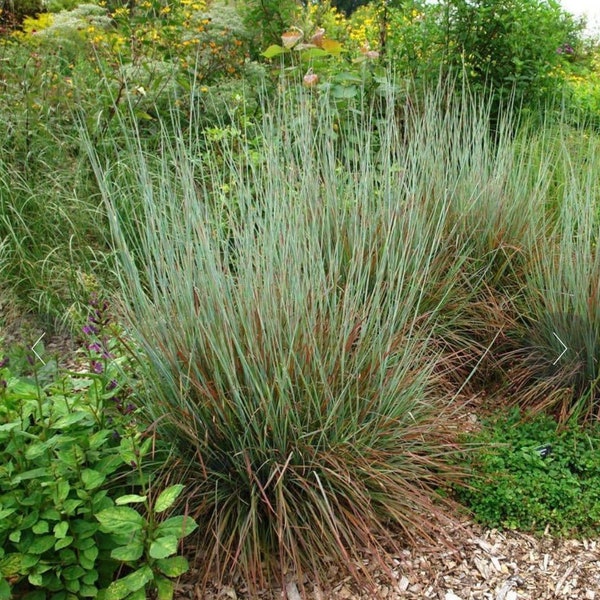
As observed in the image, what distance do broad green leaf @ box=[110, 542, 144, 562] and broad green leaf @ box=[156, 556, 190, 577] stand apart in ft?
0.33

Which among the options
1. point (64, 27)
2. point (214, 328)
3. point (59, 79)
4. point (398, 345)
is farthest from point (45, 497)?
point (64, 27)

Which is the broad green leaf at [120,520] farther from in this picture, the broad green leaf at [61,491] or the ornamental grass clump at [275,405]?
the ornamental grass clump at [275,405]

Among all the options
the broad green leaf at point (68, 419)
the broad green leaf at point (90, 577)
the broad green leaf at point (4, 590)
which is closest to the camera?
the broad green leaf at point (4, 590)

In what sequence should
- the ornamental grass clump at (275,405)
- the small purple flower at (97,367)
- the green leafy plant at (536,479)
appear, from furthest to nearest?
the green leafy plant at (536,479), the small purple flower at (97,367), the ornamental grass clump at (275,405)

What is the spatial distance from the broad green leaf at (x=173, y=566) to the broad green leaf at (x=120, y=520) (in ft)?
0.52

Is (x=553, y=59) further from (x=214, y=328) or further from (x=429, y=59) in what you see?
(x=214, y=328)

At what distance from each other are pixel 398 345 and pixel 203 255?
2.78 ft

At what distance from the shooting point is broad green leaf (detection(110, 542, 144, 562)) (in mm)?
1878

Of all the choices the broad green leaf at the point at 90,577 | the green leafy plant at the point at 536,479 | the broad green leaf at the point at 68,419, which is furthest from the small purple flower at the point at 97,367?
the green leafy plant at the point at 536,479

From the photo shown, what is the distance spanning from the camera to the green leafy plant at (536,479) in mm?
2590

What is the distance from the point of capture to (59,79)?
4645mm

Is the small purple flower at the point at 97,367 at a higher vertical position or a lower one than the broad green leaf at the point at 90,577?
higher

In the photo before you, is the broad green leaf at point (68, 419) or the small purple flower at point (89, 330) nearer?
the broad green leaf at point (68, 419)

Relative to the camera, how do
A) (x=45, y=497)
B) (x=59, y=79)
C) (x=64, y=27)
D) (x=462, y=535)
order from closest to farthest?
(x=45, y=497) < (x=462, y=535) < (x=59, y=79) < (x=64, y=27)
